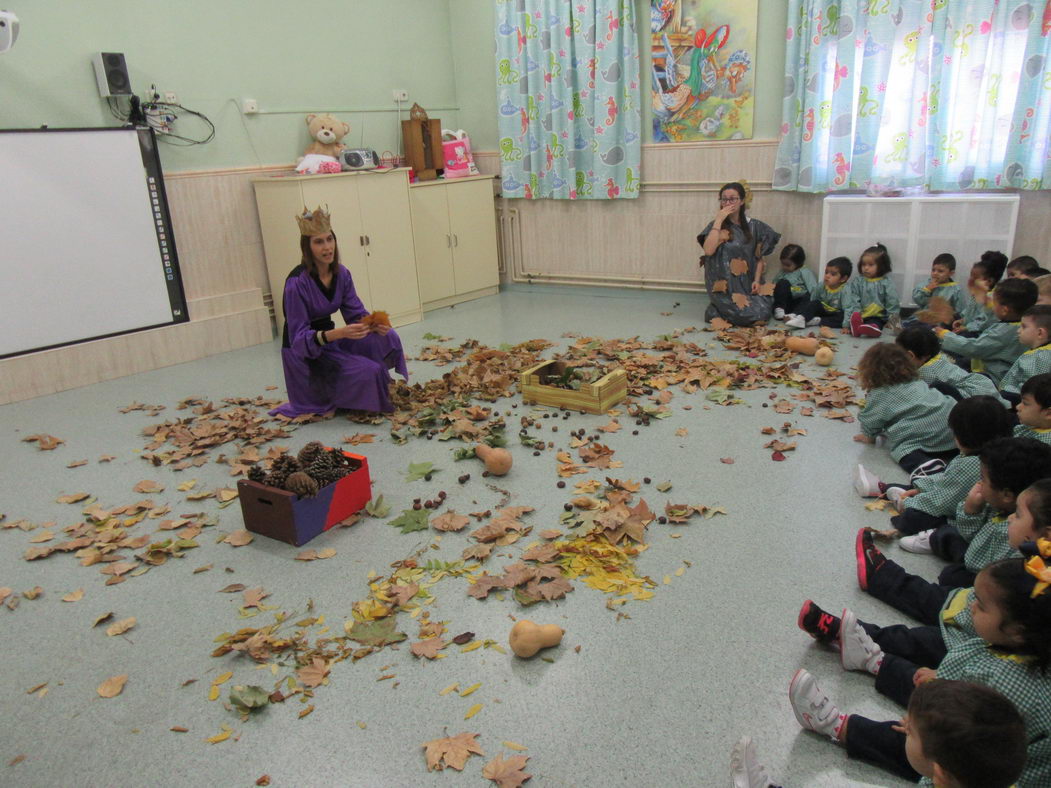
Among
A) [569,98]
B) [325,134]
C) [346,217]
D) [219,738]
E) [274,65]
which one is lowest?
[219,738]

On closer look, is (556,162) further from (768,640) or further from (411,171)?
(768,640)

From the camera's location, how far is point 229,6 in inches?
236

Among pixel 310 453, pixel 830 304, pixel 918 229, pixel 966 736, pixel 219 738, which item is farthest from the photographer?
pixel 830 304

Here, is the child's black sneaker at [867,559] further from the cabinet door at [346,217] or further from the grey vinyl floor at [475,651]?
the cabinet door at [346,217]

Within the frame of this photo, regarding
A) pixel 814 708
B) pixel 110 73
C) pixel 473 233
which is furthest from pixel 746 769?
pixel 473 233

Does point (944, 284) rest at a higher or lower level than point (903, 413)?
higher

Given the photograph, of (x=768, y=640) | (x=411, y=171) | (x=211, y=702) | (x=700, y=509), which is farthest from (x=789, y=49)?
(x=211, y=702)

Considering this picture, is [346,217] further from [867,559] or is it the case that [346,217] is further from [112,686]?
[867,559]

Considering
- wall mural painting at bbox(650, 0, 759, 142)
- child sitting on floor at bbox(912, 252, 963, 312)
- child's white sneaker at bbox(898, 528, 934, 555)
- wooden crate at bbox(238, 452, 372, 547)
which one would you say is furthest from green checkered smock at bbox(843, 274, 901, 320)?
wooden crate at bbox(238, 452, 372, 547)

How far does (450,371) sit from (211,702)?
3.25m

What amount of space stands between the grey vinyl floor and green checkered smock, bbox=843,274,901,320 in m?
2.15

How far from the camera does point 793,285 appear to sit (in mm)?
6215

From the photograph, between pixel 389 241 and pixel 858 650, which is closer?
pixel 858 650

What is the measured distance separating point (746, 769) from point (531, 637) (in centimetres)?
74
